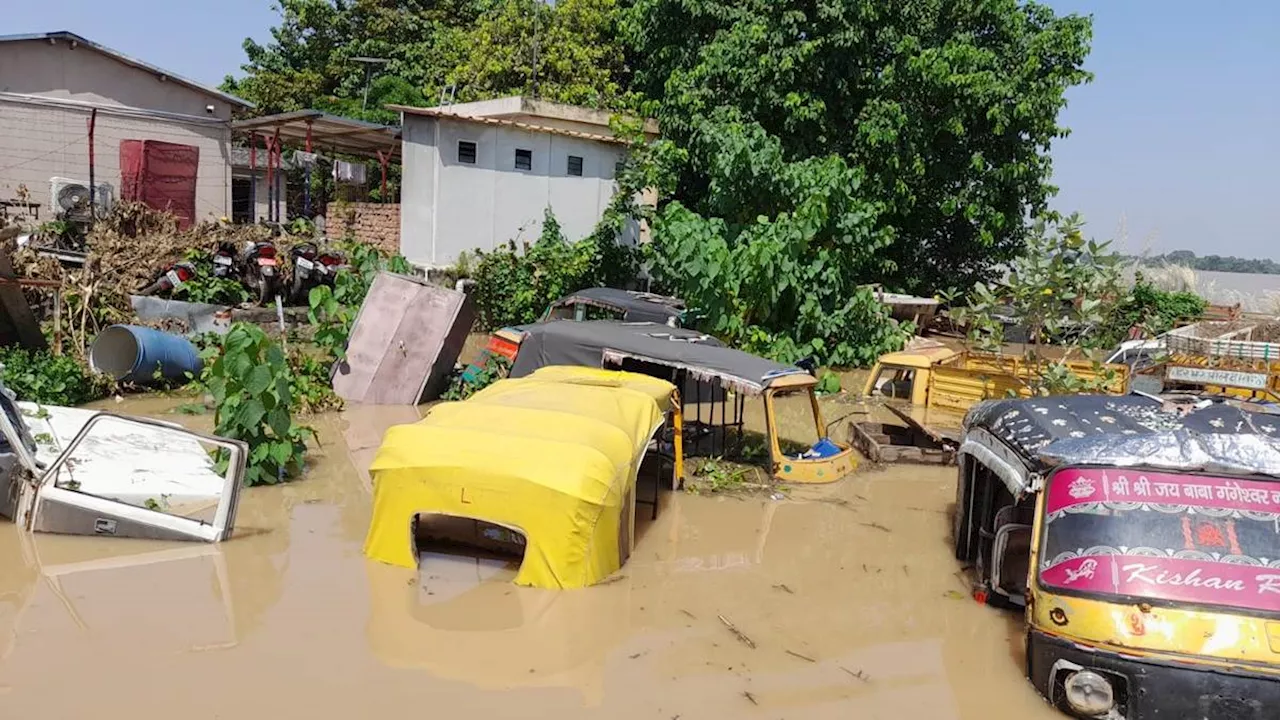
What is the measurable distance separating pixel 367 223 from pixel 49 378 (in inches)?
404

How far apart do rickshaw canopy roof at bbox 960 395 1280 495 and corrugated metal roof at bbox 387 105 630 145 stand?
1426 centimetres

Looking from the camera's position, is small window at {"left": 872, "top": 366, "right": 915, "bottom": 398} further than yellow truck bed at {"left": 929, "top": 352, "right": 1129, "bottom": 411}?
Yes

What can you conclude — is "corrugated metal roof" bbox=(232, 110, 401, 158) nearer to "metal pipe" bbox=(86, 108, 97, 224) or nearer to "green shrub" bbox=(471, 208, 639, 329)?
"metal pipe" bbox=(86, 108, 97, 224)

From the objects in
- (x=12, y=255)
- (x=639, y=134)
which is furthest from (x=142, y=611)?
(x=639, y=134)

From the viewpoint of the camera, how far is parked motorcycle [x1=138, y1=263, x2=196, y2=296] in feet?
53.5

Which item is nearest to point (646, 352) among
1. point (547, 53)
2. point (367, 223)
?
point (367, 223)

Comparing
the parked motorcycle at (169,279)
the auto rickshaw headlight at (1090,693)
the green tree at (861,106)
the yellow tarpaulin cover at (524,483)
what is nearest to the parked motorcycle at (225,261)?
the parked motorcycle at (169,279)

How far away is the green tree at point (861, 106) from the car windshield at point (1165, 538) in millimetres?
12248

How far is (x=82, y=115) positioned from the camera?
2067cm

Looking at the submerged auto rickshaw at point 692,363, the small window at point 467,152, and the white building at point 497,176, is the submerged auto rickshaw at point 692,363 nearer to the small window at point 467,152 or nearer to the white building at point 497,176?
the white building at point 497,176

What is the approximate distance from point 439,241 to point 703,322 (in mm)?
6339

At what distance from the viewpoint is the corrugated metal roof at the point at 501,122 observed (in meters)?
19.2

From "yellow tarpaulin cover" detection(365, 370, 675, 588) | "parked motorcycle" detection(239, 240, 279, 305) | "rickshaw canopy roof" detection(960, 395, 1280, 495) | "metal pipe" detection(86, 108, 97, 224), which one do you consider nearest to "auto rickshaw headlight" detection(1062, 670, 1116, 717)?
"rickshaw canopy roof" detection(960, 395, 1280, 495)

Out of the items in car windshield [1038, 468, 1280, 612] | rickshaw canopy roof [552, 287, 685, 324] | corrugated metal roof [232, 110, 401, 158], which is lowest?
car windshield [1038, 468, 1280, 612]
